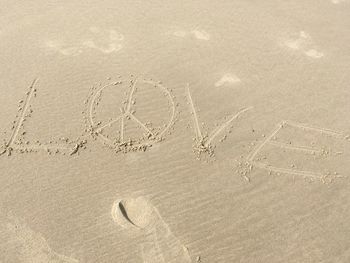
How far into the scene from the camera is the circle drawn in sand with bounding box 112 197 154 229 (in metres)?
5.11

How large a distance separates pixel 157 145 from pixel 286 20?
3.80 meters

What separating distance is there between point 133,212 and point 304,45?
4.38 m

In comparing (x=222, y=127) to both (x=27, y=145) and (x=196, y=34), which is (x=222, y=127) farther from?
(x=27, y=145)

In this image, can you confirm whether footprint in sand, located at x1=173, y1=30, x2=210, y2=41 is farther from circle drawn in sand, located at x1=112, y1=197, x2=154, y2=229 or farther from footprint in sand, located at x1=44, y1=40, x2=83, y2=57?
circle drawn in sand, located at x1=112, y1=197, x2=154, y2=229

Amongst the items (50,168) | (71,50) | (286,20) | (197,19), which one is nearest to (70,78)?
(71,50)

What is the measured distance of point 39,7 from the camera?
7.56 m

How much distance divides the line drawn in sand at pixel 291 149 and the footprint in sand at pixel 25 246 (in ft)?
8.90

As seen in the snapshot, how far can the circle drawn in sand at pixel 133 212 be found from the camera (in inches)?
201

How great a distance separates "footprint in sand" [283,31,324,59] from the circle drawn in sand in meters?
3.99

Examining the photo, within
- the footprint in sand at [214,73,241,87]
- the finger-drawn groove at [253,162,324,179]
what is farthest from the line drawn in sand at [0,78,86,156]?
the finger-drawn groove at [253,162,324,179]

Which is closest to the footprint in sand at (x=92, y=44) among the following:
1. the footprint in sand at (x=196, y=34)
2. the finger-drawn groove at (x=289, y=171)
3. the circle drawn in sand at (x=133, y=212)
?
the footprint in sand at (x=196, y=34)

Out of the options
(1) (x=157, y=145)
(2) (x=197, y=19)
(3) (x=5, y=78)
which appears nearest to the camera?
(1) (x=157, y=145)

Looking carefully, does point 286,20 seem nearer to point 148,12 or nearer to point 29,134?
point 148,12

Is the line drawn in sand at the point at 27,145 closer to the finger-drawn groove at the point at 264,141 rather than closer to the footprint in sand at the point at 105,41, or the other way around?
the footprint in sand at the point at 105,41
